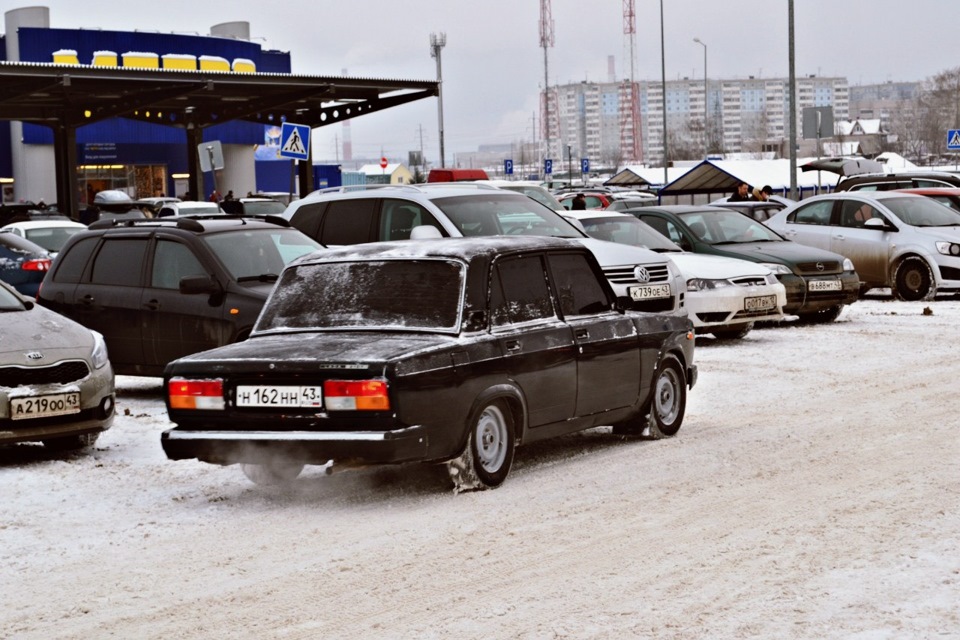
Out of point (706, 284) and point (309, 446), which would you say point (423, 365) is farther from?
point (706, 284)

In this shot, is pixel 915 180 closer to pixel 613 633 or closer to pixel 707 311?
pixel 707 311

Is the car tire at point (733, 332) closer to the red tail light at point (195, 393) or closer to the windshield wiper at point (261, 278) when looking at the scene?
the windshield wiper at point (261, 278)

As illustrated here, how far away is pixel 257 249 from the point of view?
12914 millimetres

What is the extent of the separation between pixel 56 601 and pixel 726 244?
13720 millimetres

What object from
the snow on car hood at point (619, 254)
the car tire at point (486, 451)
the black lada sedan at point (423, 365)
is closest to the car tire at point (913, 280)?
the snow on car hood at point (619, 254)

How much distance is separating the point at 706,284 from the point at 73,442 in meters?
7.96

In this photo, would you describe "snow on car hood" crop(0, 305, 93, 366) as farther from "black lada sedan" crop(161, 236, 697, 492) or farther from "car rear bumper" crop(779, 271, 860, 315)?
"car rear bumper" crop(779, 271, 860, 315)

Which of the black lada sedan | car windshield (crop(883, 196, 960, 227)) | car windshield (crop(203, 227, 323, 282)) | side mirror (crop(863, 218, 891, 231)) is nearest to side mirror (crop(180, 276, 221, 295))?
car windshield (crop(203, 227, 323, 282))

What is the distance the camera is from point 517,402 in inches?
326

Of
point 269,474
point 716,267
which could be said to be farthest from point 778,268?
point 269,474

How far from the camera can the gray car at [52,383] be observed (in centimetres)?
948

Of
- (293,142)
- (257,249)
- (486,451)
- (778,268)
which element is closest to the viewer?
(486,451)

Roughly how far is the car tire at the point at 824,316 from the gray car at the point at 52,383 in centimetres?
1066

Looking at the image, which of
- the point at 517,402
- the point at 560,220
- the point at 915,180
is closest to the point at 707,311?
the point at 560,220
